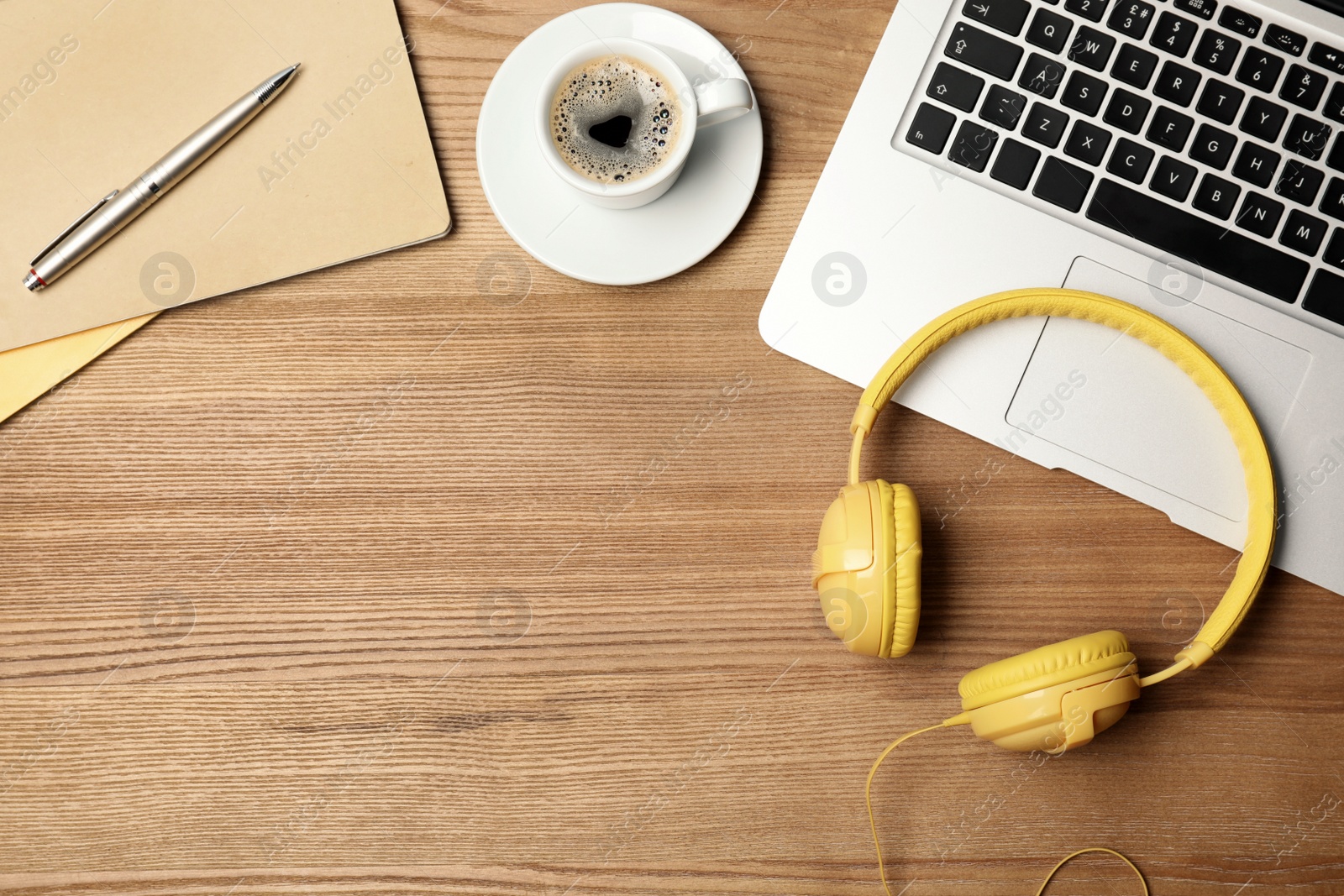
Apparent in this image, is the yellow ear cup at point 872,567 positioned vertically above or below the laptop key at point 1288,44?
below

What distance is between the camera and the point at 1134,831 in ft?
2.09

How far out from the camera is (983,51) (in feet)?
2.03

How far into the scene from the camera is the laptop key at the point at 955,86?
620 mm

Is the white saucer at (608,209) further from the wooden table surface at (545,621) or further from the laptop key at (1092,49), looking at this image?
the laptop key at (1092,49)

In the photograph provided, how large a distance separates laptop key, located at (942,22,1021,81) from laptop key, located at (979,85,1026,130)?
0.04 ft

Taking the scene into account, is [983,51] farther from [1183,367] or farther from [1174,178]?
[1183,367]

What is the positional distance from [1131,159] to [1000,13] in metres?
0.15

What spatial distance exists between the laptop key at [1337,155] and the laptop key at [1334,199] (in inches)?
0.4

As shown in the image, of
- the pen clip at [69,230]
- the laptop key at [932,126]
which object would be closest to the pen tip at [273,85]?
the pen clip at [69,230]

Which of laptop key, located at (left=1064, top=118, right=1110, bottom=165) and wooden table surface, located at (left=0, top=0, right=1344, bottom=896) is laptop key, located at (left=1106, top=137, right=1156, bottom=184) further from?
wooden table surface, located at (left=0, top=0, right=1344, bottom=896)

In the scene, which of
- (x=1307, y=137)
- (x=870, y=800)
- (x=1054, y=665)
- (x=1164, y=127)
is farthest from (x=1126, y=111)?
(x=870, y=800)

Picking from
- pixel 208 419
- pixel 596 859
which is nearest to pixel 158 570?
pixel 208 419

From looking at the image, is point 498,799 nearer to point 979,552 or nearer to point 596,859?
point 596,859

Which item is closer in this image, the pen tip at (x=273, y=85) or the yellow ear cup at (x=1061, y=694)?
the yellow ear cup at (x=1061, y=694)
